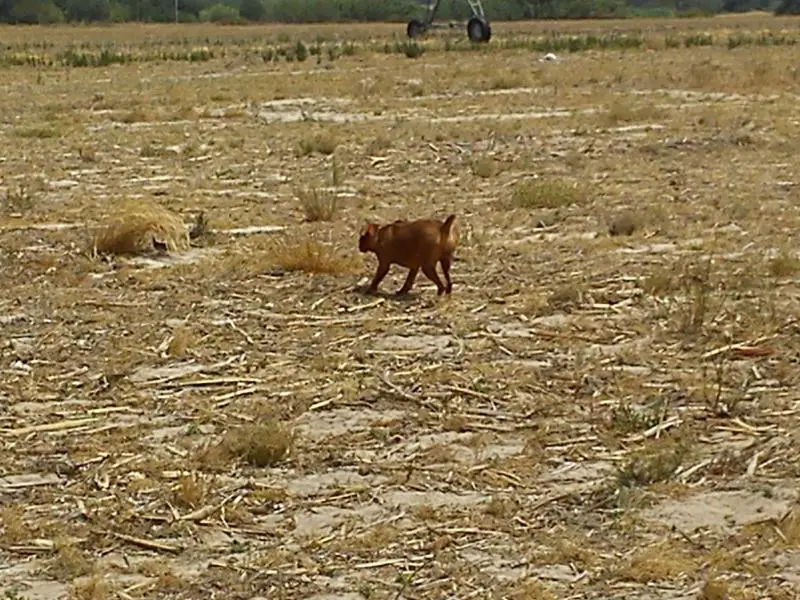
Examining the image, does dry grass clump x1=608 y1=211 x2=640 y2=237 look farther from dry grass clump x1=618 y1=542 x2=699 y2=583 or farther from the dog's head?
dry grass clump x1=618 y1=542 x2=699 y2=583

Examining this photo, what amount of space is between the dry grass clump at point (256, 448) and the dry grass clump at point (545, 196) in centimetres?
619

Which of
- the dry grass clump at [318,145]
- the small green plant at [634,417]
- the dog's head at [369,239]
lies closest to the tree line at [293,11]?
the dry grass clump at [318,145]

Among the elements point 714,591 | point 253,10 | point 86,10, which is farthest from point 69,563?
point 253,10

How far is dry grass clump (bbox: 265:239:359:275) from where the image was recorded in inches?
355

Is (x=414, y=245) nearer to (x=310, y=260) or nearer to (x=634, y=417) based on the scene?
(x=310, y=260)

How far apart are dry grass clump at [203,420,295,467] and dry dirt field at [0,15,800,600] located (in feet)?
0.04

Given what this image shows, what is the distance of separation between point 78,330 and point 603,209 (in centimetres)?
Result: 531

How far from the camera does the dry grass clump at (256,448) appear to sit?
562cm

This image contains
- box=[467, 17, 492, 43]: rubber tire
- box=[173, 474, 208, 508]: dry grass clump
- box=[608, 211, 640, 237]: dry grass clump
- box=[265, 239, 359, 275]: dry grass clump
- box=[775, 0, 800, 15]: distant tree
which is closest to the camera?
box=[173, 474, 208, 508]: dry grass clump

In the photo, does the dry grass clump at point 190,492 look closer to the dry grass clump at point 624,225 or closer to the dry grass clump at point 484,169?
the dry grass clump at point 624,225

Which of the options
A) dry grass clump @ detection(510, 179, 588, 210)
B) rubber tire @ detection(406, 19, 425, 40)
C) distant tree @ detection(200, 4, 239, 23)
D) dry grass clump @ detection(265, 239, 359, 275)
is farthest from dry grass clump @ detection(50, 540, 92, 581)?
distant tree @ detection(200, 4, 239, 23)

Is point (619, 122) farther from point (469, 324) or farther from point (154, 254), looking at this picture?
point (469, 324)

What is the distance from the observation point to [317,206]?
11148mm

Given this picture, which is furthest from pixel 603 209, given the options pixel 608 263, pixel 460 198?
pixel 608 263
